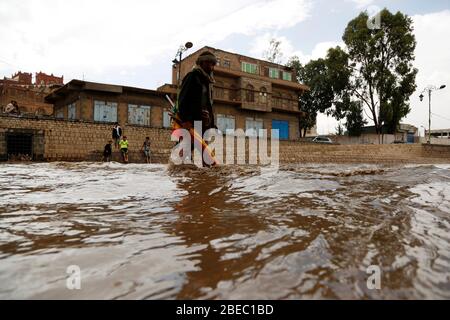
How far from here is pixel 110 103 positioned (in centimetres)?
2031

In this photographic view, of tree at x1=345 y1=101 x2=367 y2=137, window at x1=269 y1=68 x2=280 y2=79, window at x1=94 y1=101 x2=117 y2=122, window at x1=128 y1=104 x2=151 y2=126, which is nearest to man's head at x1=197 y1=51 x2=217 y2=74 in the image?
window at x1=94 y1=101 x2=117 y2=122

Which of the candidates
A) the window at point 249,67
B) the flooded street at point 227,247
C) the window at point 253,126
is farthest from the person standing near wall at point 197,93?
the window at point 249,67

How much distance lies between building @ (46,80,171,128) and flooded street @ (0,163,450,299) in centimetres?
→ 1757

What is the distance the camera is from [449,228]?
136 centimetres

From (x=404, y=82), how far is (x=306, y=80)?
10435mm

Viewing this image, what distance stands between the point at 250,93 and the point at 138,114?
10339 millimetres

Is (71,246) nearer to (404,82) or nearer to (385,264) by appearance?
(385,264)

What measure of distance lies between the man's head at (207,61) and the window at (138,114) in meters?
17.2

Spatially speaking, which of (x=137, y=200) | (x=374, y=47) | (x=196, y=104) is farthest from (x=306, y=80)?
(x=137, y=200)

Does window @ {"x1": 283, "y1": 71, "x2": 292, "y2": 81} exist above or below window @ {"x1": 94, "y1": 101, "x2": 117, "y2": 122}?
above

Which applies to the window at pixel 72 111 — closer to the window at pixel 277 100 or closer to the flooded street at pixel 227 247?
the window at pixel 277 100

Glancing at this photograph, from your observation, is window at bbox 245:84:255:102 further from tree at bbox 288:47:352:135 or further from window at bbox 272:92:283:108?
tree at bbox 288:47:352:135

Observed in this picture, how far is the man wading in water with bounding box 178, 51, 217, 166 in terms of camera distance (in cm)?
468
